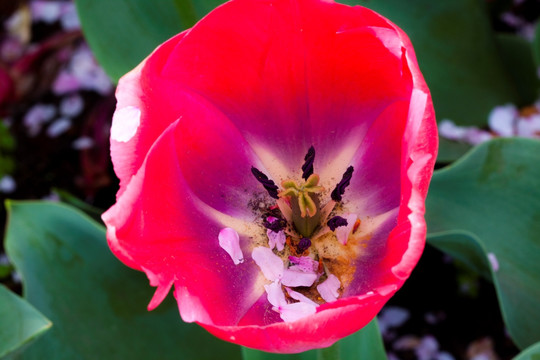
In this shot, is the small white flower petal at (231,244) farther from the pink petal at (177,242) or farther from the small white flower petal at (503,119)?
the small white flower petal at (503,119)

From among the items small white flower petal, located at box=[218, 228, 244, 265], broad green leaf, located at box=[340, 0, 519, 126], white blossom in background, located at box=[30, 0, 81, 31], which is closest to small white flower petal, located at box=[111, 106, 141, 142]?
small white flower petal, located at box=[218, 228, 244, 265]

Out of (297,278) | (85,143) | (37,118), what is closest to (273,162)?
(297,278)

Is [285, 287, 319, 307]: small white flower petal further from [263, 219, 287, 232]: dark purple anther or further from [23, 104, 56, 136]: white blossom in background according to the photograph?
[23, 104, 56, 136]: white blossom in background

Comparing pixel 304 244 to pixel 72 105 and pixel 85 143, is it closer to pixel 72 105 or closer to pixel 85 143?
pixel 85 143

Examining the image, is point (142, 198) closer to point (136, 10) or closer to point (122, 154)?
point (122, 154)

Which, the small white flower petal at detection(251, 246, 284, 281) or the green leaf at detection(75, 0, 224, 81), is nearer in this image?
the small white flower petal at detection(251, 246, 284, 281)

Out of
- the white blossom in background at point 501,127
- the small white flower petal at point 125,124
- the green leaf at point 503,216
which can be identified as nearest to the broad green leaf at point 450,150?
the white blossom in background at point 501,127
